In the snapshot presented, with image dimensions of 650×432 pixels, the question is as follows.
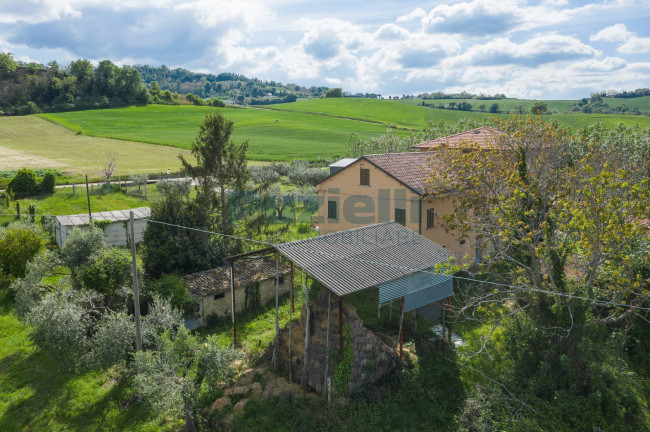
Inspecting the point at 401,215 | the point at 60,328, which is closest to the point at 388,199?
the point at 401,215

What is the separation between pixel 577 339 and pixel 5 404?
1877 cm

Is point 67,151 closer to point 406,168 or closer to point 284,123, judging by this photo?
point 284,123

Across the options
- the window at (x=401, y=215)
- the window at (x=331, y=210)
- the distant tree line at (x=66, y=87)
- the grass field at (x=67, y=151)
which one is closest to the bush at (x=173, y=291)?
the window at (x=331, y=210)

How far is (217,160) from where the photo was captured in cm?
2573

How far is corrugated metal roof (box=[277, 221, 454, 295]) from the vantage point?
586 inches

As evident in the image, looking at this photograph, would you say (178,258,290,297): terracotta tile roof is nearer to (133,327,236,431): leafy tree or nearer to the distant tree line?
(133,327,236,431): leafy tree

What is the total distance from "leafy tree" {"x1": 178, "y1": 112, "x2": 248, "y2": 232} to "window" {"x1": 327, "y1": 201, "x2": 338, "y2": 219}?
589cm

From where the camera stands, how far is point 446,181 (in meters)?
20.8

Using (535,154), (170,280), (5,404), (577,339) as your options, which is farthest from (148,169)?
(577,339)

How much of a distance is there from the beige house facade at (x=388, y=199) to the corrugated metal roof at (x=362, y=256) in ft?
16.4

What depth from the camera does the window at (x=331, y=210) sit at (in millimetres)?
28500

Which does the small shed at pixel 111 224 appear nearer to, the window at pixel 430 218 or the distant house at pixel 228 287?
the distant house at pixel 228 287

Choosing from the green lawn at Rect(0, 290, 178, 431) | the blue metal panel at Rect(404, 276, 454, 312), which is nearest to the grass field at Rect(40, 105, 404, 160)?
the green lawn at Rect(0, 290, 178, 431)

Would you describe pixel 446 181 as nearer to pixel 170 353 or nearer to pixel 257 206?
pixel 170 353
